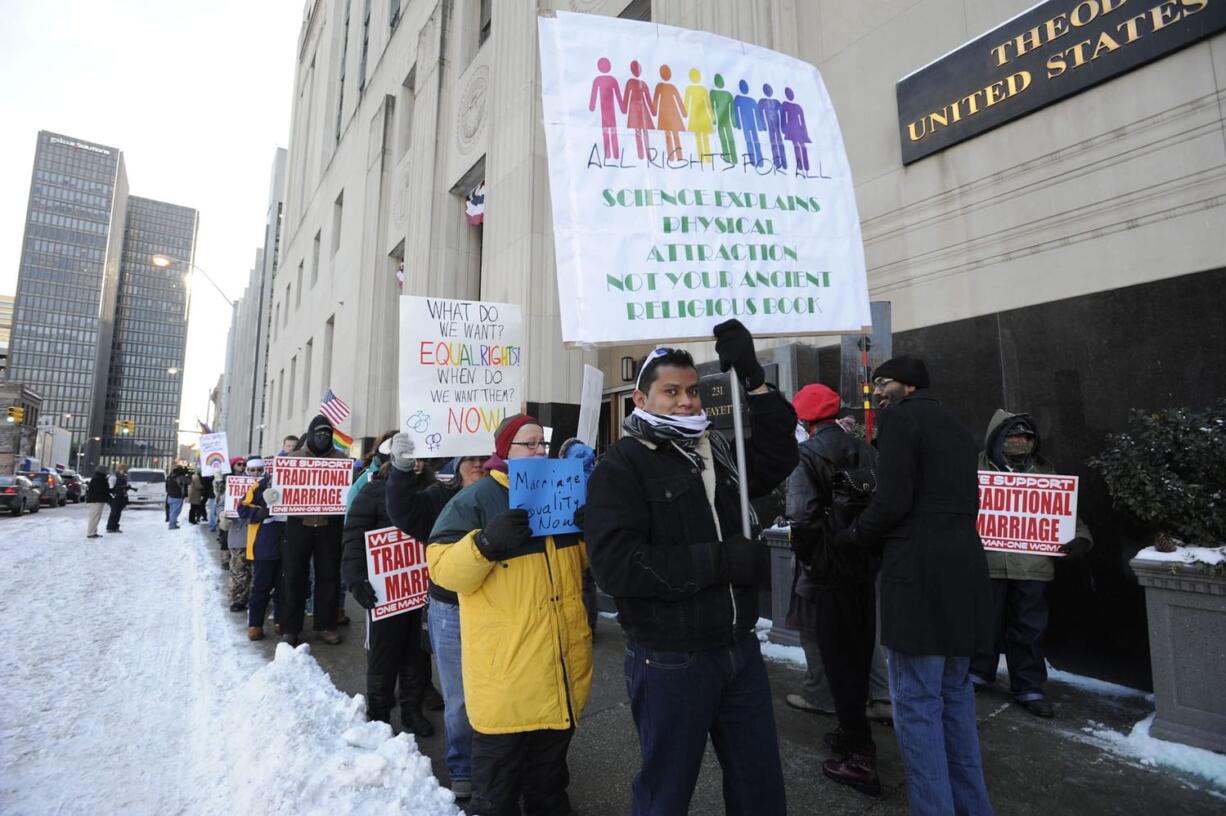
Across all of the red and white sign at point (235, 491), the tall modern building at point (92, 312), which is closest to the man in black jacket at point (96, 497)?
the red and white sign at point (235, 491)

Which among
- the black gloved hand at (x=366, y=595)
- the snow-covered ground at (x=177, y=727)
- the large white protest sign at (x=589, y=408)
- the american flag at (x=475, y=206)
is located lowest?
the snow-covered ground at (x=177, y=727)

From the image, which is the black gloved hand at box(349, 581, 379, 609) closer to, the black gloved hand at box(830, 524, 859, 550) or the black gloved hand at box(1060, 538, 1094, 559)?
the black gloved hand at box(830, 524, 859, 550)

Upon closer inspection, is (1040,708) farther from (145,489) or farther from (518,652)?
(145,489)

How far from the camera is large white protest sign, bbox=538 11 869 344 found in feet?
8.14

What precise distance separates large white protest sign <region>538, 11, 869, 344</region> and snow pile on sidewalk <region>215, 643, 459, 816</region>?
2280 millimetres

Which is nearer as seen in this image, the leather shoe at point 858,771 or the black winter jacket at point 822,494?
the leather shoe at point 858,771

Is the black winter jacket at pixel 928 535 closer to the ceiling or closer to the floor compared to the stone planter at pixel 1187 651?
closer to the ceiling

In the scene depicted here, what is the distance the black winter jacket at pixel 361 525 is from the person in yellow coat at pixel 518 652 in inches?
73.9

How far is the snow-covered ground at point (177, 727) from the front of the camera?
9.75ft

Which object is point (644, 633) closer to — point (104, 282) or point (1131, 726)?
point (1131, 726)

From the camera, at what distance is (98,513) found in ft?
52.0

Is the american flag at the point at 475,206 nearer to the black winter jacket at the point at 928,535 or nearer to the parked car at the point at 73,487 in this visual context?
the black winter jacket at the point at 928,535

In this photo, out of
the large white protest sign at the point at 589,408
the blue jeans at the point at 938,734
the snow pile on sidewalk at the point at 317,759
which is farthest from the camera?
the large white protest sign at the point at 589,408

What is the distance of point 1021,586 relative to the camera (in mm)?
4410
